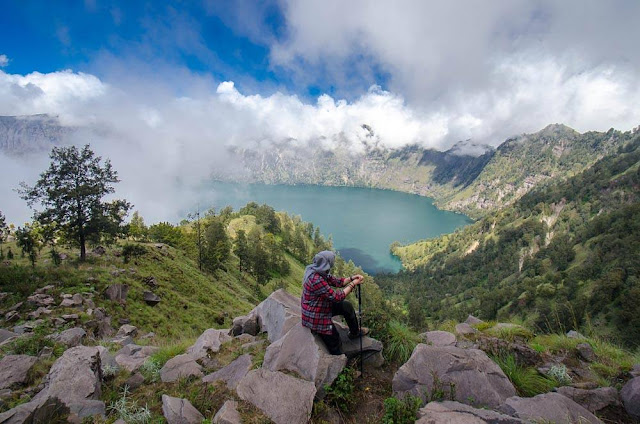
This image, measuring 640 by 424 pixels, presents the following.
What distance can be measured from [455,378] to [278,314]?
6.15 m

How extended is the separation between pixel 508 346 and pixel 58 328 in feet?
64.2

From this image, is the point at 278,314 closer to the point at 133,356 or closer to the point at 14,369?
the point at 133,356

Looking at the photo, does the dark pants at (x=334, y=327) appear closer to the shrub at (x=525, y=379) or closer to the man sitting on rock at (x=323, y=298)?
the man sitting on rock at (x=323, y=298)

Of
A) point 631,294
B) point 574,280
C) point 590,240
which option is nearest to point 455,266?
point 590,240

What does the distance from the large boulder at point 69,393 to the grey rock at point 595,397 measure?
384 inches

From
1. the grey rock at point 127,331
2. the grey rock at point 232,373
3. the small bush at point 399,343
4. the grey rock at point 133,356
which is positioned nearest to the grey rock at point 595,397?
the small bush at point 399,343

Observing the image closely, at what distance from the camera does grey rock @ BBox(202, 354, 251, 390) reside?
7543 mm

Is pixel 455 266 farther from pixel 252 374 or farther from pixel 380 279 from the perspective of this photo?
pixel 252 374

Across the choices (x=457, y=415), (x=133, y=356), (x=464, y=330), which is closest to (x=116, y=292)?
(x=133, y=356)

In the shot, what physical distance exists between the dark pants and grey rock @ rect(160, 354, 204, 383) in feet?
12.6

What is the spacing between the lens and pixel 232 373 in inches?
314

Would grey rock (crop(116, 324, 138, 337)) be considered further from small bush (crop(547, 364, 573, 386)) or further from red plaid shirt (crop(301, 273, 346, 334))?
small bush (crop(547, 364, 573, 386))

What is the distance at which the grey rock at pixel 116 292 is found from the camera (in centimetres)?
2205

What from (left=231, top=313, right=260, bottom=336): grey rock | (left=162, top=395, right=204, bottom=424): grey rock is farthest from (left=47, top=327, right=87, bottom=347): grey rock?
(left=162, top=395, right=204, bottom=424): grey rock
